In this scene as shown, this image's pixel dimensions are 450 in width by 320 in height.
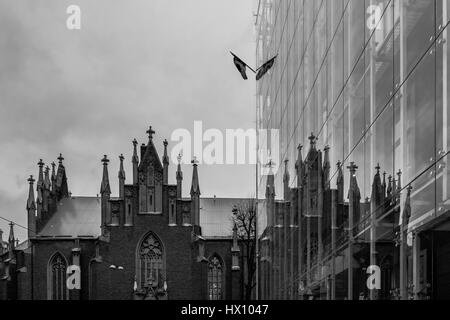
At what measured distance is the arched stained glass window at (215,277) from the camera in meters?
62.8

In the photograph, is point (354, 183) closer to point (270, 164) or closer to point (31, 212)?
point (270, 164)

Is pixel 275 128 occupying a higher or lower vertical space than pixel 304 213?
higher

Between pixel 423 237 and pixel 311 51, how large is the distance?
10.6m

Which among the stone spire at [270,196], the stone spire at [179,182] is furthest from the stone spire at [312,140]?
the stone spire at [179,182]

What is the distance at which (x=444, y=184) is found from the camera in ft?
28.2

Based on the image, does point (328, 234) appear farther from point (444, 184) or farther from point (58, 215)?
point (58, 215)

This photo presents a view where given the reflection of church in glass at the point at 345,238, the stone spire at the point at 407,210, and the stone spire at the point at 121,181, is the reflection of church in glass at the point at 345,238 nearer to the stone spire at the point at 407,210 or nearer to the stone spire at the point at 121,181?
the stone spire at the point at 407,210

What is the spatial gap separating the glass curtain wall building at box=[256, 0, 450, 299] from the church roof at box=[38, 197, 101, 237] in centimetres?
4366

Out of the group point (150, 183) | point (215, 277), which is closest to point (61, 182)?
point (150, 183)

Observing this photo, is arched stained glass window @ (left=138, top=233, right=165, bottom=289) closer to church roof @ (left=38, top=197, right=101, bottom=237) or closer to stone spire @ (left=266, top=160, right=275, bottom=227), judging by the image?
church roof @ (left=38, top=197, right=101, bottom=237)

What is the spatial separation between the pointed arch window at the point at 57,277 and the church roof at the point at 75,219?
2252 millimetres

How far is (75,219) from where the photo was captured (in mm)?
67312
